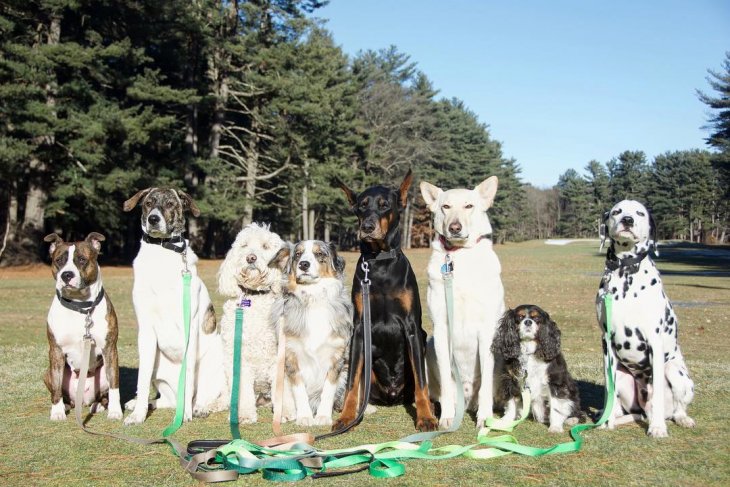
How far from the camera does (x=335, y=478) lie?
448 centimetres

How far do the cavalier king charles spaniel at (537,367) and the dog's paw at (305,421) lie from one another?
1.78 meters

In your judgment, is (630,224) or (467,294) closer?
(630,224)

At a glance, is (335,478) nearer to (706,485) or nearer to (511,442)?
(511,442)

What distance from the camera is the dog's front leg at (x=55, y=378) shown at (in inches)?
243

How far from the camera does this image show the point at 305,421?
6.07 meters

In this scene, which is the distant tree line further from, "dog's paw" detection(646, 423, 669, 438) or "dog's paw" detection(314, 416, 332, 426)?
"dog's paw" detection(646, 423, 669, 438)

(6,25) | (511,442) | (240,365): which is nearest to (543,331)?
(511,442)

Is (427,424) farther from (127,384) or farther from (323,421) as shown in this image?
(127,384)

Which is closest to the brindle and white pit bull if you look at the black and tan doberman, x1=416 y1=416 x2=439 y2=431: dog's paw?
the black and tan doberman

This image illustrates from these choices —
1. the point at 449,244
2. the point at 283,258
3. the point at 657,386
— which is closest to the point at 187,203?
the point at 283,258

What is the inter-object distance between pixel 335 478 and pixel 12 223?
33.0 metres

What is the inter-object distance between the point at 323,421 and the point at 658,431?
2879 millimetres

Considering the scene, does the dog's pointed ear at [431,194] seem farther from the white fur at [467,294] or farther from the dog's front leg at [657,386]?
the dog's front leg at [657,386]

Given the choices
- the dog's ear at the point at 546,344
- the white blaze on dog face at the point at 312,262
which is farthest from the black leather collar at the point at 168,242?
the dog's ear at the point at 546,344
